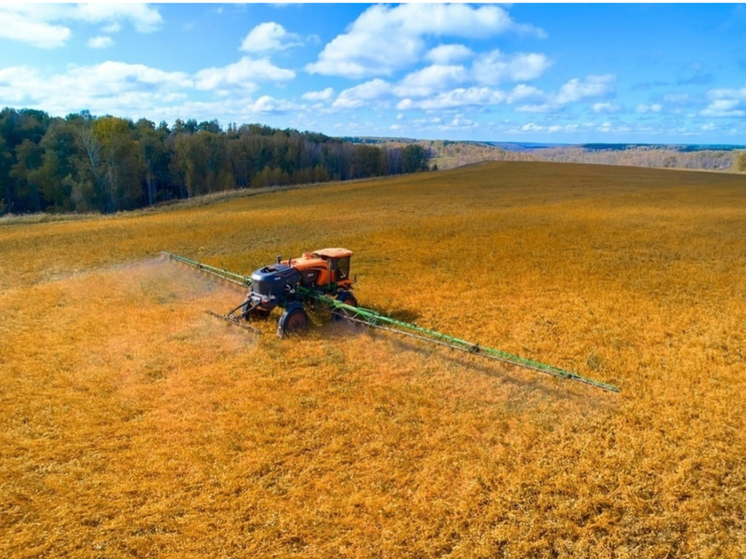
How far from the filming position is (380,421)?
7.63 m

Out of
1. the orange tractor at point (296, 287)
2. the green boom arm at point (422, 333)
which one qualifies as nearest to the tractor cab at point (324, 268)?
the orange tractor at point (296, 287)

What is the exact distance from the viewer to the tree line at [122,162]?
158 feet

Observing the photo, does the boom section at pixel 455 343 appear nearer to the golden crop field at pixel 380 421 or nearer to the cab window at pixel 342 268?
the golden crop field at pixel 380 421

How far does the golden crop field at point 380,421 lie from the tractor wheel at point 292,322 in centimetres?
32

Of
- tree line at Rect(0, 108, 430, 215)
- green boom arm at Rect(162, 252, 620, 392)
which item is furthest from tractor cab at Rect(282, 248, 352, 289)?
tree line at Rect(0, 108, 430, 215)

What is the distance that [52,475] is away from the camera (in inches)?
244

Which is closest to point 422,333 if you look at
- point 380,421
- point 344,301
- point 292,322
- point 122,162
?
point 344,301

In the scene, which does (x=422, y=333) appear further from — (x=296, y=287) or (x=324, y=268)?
(x=296, y=287)

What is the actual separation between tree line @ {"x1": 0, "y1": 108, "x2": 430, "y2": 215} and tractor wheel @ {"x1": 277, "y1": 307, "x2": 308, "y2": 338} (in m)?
45.3

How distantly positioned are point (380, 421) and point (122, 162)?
2074 inches

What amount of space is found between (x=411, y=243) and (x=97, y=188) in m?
42.1

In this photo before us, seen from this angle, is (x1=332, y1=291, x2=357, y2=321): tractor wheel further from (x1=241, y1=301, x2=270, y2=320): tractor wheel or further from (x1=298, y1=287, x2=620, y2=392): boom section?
(x1=241, y1=301, x2=270, y2=320): tractor wheel

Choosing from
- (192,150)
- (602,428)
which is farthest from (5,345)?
(192,150)

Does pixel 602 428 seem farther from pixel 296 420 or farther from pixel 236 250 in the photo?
pixel 236 250
